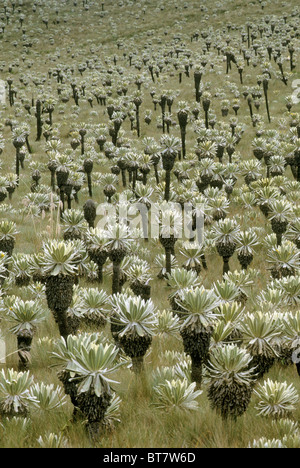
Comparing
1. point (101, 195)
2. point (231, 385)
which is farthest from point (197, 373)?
point (101, 195)

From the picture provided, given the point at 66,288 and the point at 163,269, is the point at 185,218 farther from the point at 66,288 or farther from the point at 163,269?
the point at 66,288

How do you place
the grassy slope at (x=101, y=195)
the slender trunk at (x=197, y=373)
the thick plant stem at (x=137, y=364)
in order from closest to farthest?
the grassy slope at (x=101, y=195), the slender trunk at (x=197, y=373), the thick plant stem at (x=137, y=364)

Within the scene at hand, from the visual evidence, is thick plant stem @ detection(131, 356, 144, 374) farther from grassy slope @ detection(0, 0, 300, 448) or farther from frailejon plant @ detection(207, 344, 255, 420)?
frailejon plant @ detection(207, 344, 255, 420)

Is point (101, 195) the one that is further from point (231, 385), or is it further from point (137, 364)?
point (231, 385)

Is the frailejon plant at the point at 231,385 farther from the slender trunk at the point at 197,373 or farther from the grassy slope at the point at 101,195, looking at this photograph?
the slender trunk at the point at 197,373

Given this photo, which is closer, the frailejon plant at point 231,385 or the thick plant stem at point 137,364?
the frailejon plant at point 231,385

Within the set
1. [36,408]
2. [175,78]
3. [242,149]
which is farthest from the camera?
[175,78]

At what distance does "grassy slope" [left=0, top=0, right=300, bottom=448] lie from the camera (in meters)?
2.96

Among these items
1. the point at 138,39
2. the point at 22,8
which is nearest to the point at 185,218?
the point at 138,39

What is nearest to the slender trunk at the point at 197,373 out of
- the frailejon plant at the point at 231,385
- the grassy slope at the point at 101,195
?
the grassy slope at the point at 101,195

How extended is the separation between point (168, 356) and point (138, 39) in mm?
59902

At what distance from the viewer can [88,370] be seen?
278 centimetres

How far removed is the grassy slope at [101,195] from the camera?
9.72 ft
